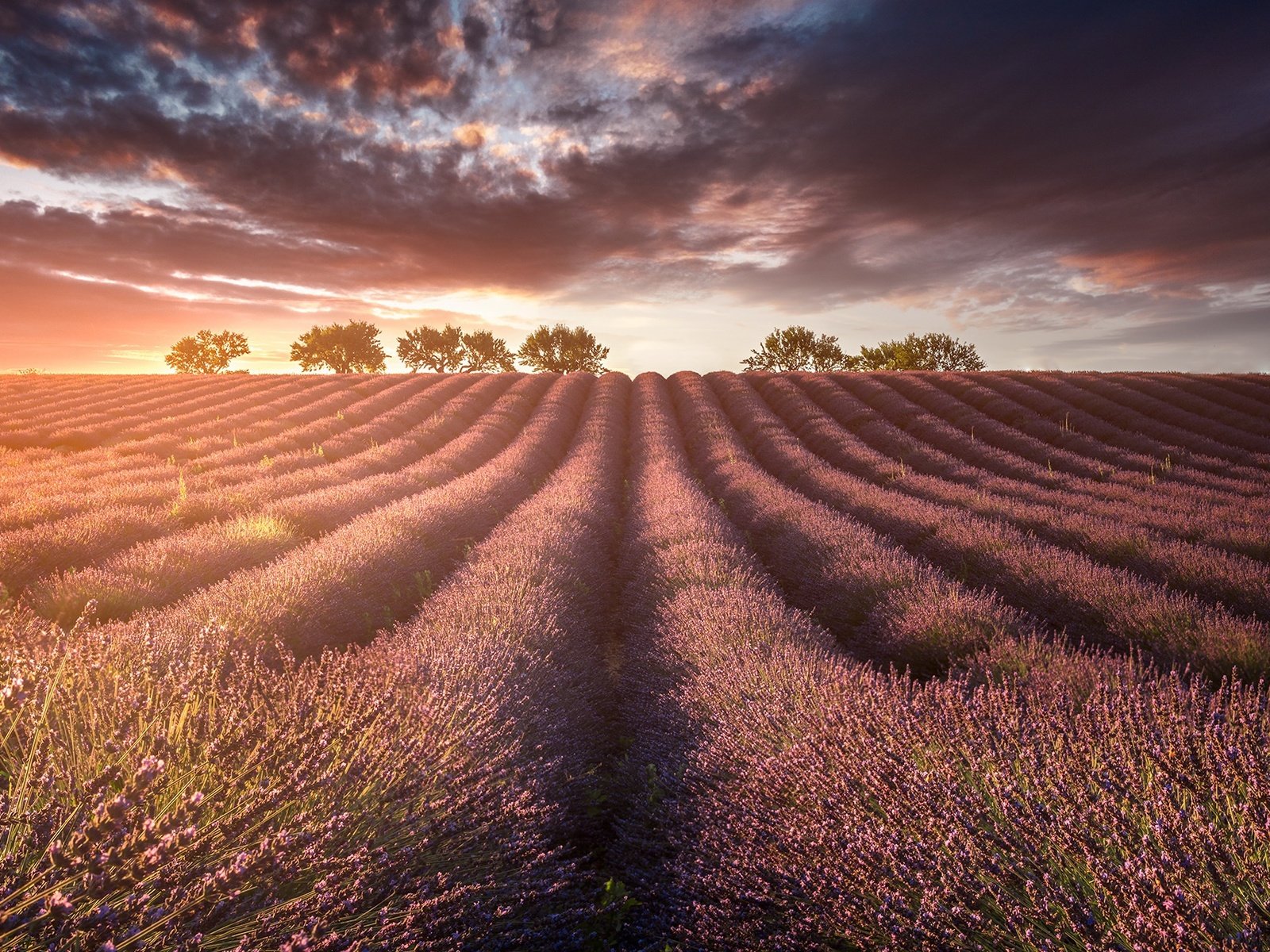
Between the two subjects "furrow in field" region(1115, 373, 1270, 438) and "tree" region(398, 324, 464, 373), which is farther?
"tree" region(398, 324, 464, 373)

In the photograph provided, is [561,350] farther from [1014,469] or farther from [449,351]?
[1014,469]

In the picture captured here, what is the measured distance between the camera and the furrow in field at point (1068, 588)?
3.49 metres

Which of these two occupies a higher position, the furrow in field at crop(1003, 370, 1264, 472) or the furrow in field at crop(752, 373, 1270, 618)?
the furrow in field at crop(1003, 370, 1264, 472)

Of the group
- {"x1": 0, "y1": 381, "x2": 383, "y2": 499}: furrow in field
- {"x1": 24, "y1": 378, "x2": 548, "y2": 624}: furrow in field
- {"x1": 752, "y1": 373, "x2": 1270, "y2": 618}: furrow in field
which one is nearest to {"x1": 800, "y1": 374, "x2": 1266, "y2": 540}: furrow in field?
{"x1": 752, "y1": 373, "x2": 1270, "y2": 618}: furrow in field

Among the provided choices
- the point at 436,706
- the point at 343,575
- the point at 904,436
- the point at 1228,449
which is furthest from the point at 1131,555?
the point at 1228,449

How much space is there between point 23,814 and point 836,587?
16.3ft

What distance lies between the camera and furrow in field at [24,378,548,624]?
430 centimetres

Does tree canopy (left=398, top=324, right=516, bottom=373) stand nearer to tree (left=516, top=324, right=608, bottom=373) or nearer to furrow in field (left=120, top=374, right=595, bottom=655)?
tree (left=516, top=324, right=608, bottom=373)

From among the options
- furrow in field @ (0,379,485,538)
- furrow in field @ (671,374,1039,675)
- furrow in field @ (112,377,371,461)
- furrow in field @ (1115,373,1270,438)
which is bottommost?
furrow in field @ (671,374,1039,675)

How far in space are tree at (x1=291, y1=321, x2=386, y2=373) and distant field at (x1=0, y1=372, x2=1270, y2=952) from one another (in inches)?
1753

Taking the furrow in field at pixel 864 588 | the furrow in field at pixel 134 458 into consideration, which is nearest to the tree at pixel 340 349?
the furrow in field at pixel 134 458

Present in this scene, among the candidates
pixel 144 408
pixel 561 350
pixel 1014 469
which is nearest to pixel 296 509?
pixel 1014 469

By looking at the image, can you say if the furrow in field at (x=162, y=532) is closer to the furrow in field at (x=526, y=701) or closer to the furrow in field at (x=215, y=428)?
the furrow in field at (x=526, y=701)

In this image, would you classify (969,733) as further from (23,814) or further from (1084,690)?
(23,814)
